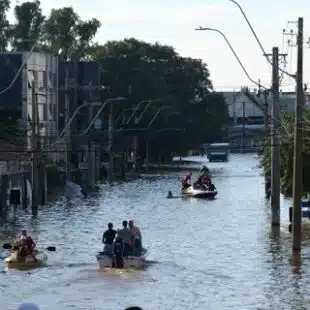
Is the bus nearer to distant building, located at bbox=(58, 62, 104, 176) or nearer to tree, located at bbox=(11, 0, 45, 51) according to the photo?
tree, located at bbox=(11, 0, 45, 51)

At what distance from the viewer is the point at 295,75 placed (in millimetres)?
39188

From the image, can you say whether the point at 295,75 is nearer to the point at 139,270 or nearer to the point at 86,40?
the point at 139,270

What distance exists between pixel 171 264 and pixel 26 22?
333 ft

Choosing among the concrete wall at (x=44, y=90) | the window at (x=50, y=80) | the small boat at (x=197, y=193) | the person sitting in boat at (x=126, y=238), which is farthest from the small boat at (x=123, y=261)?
the window at (x=50, y=80)

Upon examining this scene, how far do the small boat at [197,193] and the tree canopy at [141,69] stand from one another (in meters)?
51.1

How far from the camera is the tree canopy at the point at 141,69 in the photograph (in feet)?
449

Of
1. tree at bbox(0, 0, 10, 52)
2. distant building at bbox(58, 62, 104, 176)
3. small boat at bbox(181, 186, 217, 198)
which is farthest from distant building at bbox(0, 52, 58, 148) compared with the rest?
tree at bbox(0, 0, 10, 52)

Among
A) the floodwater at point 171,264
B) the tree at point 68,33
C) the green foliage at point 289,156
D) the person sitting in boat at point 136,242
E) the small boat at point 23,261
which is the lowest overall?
the floodwater at point 171,264

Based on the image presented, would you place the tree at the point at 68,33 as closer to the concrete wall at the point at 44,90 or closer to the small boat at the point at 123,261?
the concrete wall at the point at 44,90

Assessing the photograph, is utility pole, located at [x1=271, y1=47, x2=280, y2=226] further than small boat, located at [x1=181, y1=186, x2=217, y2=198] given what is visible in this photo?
No

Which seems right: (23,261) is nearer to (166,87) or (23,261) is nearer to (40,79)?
(40,79)

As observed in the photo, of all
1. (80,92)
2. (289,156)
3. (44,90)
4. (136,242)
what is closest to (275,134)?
(289,156)

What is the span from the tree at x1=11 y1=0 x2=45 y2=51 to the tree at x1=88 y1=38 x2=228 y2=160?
7.63m

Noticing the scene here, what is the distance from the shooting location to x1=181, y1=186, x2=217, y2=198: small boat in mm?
78500
